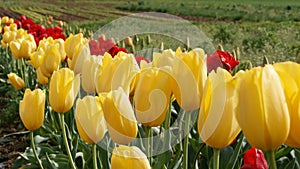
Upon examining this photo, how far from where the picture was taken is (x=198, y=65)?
135 cm

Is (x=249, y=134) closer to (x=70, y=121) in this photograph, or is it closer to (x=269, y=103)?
(x=269, y=103)

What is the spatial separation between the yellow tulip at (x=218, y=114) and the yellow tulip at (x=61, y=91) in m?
0.71

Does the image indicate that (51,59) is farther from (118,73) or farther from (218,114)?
(218,114)

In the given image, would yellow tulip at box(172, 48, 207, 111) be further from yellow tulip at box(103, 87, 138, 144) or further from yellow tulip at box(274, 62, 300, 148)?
yellow tulip at box(274, 62, 300, 148)

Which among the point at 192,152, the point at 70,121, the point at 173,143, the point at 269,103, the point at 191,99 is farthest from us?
the point at 70,121

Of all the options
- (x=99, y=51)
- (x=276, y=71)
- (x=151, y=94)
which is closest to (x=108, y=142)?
(x=151, y=94)

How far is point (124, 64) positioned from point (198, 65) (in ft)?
0.85

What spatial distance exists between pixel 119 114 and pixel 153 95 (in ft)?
0.41

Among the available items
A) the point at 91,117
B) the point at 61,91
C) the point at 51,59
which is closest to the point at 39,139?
the point at 51,59

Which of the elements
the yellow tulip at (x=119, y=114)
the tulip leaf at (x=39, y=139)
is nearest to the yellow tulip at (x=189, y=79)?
the yellow tulip at (x=119, y=114)

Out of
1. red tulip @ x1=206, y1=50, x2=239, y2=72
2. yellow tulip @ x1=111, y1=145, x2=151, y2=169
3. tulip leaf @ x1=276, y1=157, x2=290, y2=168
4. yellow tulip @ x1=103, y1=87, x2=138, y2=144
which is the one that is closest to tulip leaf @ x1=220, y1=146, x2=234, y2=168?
Answer: tulip leaf @ x1=276, y1=157, x2=290, y2=168

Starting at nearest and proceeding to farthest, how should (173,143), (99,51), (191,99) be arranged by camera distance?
1. (191,99)
2. (173,143)
3. (99,51)

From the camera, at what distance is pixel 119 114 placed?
125 cm

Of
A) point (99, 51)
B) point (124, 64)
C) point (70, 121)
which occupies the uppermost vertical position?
point (124, 64)
